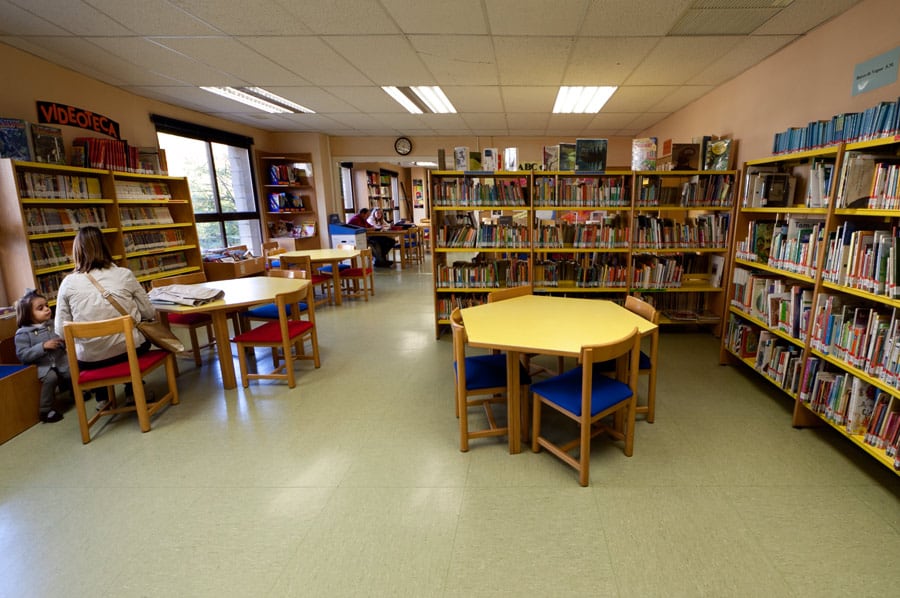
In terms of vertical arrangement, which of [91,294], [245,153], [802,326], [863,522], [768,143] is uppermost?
[245,153]

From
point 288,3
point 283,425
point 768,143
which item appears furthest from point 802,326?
point 288,3

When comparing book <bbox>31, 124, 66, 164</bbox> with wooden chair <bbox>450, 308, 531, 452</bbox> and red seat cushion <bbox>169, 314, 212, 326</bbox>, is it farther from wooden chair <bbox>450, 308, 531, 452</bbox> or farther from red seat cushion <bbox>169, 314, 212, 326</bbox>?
wooden chair <bbox>450, 308, 531, 452</bbox>

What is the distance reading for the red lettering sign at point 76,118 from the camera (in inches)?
152

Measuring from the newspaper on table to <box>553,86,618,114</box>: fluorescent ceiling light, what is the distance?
4574mm

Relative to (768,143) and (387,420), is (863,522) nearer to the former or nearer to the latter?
(387,420)

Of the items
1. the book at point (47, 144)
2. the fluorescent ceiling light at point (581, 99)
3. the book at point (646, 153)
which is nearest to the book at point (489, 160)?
the book at point (646, 153)

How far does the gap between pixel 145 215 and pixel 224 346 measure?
8.97ft

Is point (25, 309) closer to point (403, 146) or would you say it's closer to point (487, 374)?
point (487, 374)

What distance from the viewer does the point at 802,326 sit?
2709 mm

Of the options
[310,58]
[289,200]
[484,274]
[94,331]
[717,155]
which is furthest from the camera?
[289,200]

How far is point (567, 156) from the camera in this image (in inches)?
161

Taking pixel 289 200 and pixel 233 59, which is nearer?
pixel 233 59

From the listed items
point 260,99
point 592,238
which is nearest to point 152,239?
point 260,99

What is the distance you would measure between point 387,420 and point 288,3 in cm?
303
